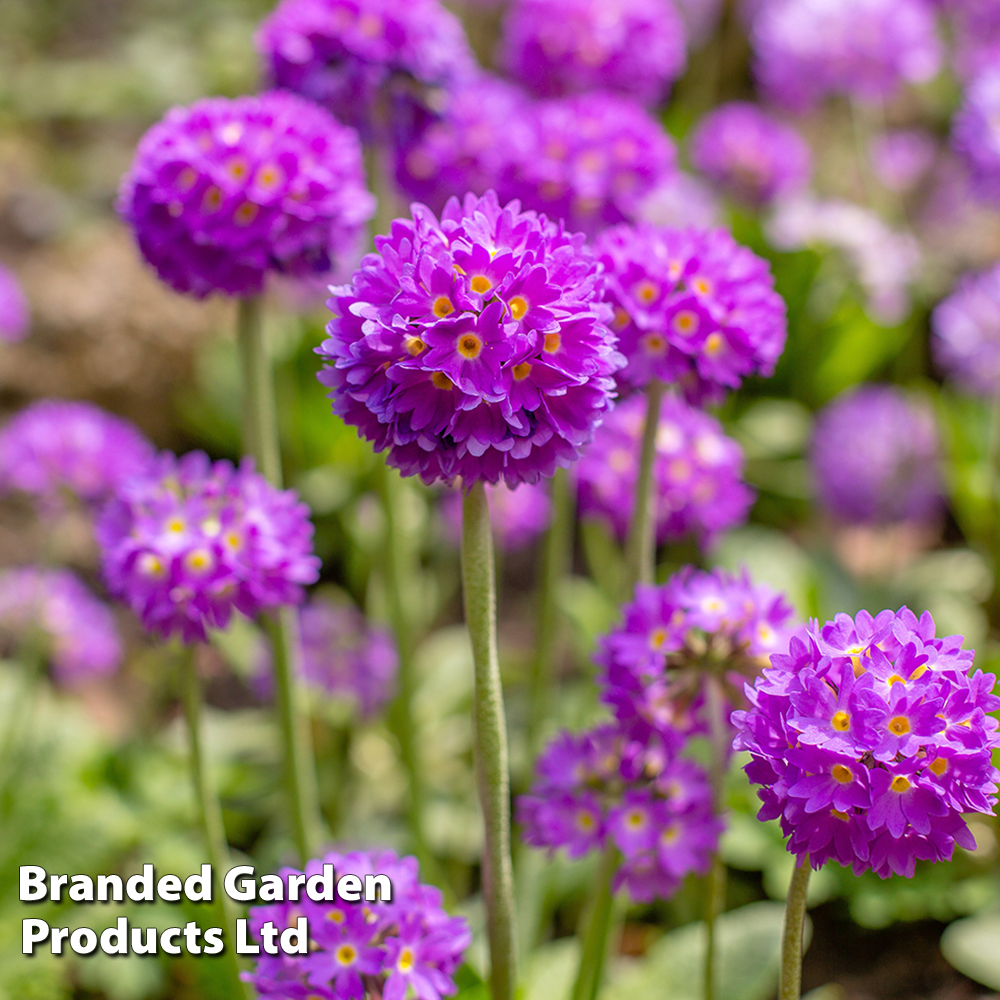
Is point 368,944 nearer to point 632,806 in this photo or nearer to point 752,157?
point 632,806

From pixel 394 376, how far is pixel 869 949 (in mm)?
2456

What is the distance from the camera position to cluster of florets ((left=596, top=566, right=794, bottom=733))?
6.13 ft

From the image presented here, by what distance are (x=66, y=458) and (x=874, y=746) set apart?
259 centimetres

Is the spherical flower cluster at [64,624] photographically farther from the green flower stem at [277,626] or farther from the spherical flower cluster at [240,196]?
the spherical flower cluster at [240,196]

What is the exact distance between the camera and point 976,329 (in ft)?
12.3

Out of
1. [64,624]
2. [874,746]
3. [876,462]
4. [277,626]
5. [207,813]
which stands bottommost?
[64,624]

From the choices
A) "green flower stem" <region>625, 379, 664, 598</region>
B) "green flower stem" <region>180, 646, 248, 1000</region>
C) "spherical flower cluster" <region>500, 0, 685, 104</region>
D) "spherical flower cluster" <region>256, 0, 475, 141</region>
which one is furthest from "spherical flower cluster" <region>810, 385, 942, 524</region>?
"green flower stem" <region>180, 646, 248, 1000</region>

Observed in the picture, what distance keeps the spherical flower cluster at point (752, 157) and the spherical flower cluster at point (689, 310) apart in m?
2.97

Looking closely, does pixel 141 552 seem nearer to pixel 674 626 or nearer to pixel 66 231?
pixel 674 626

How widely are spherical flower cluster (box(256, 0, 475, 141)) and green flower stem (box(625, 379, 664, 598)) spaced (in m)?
1.11

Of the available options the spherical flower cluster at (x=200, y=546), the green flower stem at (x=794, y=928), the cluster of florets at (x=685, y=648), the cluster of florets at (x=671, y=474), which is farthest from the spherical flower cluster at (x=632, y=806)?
the cluster of florets at (x=671, y=474)

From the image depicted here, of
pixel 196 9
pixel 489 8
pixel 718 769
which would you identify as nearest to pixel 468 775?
pixel 718 769

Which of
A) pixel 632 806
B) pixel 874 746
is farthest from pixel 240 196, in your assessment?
pixel 874 746

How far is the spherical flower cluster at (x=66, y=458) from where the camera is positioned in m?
3.15
